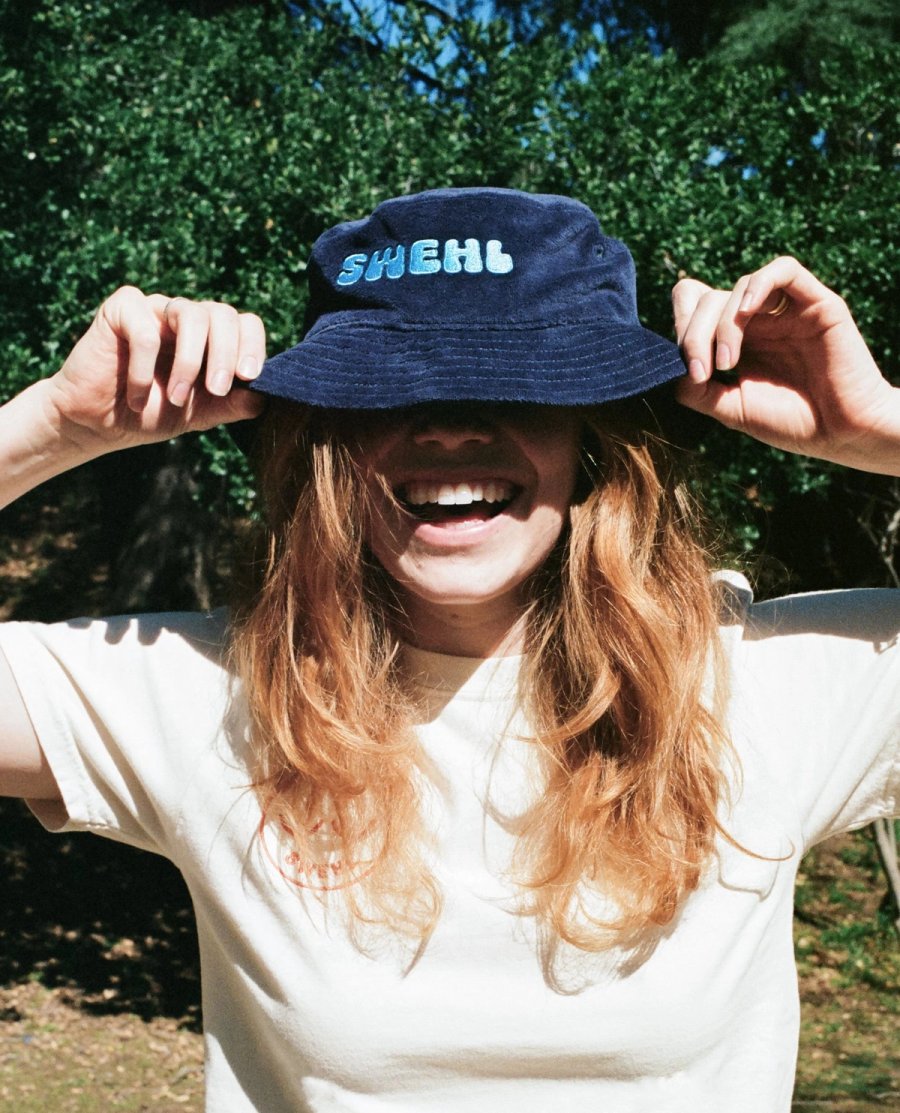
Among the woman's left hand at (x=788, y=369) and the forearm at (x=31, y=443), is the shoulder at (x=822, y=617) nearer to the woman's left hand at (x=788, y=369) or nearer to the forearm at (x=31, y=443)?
the woman's left hand at (x=788, y=369)

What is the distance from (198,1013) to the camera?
236 inches

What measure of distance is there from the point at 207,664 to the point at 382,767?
0.99 feet

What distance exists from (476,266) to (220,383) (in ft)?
1.25

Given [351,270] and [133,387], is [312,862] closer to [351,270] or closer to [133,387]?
[133,387]

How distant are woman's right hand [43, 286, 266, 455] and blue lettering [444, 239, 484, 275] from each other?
0.28 meters

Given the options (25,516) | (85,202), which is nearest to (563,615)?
(85,202)

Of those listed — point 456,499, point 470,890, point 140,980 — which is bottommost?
point 140,980

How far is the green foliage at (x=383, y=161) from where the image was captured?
457 centimetres

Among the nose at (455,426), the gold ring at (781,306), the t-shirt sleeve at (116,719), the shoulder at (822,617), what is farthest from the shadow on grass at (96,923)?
the gold ring at (781,306)

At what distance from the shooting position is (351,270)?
5.61 ft

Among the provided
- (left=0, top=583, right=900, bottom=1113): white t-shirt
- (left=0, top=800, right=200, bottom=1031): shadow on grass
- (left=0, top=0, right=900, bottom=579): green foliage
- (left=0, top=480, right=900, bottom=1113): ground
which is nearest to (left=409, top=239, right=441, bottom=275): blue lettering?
(left=0, top=583, right=900, bottom=1113): white t-shirt

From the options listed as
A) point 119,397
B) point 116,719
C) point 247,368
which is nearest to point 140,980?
point 116,719

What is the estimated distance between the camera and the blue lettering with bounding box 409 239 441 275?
164cm

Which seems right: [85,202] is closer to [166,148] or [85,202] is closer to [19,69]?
[166,148]
